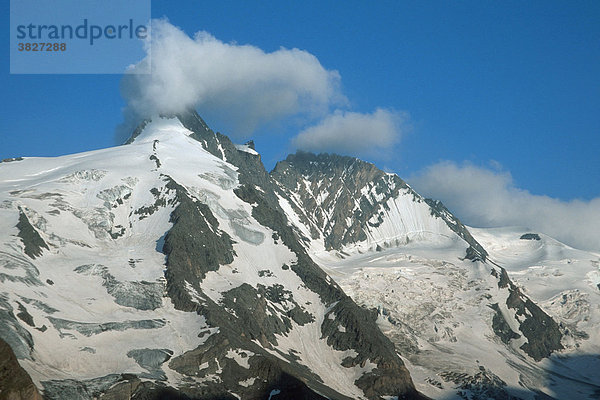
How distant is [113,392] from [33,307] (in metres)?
45.1

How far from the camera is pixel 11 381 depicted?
94938 millimetres

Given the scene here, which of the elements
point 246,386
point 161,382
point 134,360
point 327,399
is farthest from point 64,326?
point 327,399

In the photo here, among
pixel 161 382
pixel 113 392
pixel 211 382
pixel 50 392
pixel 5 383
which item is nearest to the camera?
pixel 5 383

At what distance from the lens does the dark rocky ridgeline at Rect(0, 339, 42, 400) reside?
307ft

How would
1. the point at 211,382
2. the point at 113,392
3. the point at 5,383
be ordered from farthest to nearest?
the point at 211,382, the point at 113,392, the point at 5,383

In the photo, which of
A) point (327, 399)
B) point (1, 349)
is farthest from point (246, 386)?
point (1, 349)

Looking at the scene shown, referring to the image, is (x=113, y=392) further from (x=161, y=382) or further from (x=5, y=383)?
(x=5, y=383)

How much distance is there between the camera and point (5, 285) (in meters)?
200

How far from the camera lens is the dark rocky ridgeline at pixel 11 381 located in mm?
93625

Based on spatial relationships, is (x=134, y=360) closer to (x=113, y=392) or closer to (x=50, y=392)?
(x=113, y=392)

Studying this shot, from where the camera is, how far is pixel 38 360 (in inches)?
6880

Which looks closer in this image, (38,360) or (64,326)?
(38,360)

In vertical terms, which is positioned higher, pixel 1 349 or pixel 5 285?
pixel 5 285

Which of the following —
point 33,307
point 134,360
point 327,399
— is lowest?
point 327,399
